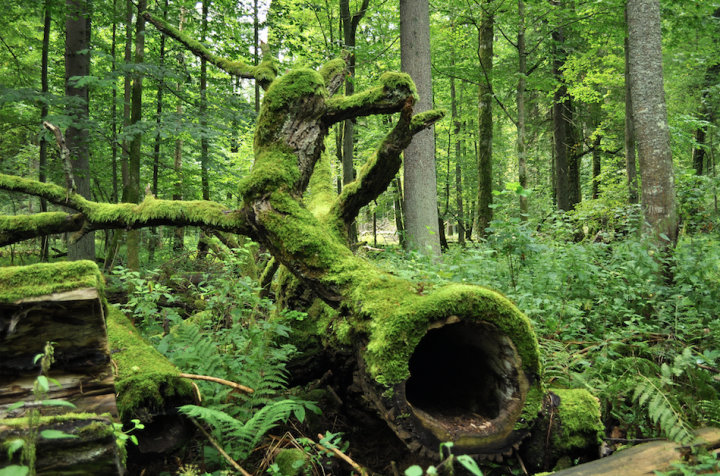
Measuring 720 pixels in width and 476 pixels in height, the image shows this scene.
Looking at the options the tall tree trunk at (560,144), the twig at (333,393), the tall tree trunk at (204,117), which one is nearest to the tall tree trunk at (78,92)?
the tall tree trunk at (204,117)

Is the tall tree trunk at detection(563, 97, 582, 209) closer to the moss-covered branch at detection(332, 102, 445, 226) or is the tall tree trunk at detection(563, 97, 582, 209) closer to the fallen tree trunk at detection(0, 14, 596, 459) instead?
the moss-covered branch at detection(332, 102, 445, 226)

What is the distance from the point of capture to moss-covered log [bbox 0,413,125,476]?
160 cm

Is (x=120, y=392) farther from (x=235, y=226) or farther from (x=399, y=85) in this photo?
(x=399, y=85)

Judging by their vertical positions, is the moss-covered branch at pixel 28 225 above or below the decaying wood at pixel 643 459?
above

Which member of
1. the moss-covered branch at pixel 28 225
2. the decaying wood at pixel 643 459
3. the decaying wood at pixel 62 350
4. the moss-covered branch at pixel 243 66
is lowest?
the decaying wood at pixel 643 459

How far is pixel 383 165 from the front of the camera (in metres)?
4.11

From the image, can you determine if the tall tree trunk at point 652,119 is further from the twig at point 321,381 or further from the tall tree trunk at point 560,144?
the tall tree trunk at point 560,144

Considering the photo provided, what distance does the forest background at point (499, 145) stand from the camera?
3.88 metres

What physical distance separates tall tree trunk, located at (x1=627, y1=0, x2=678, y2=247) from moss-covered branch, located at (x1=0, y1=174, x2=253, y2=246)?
566 cm

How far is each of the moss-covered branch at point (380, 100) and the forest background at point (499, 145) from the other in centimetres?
141

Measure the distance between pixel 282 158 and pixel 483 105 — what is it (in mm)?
10468

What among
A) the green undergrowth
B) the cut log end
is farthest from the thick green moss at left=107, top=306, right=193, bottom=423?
the green undergrowth

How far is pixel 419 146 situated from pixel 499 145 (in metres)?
15.5

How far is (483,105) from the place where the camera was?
12430 mm
